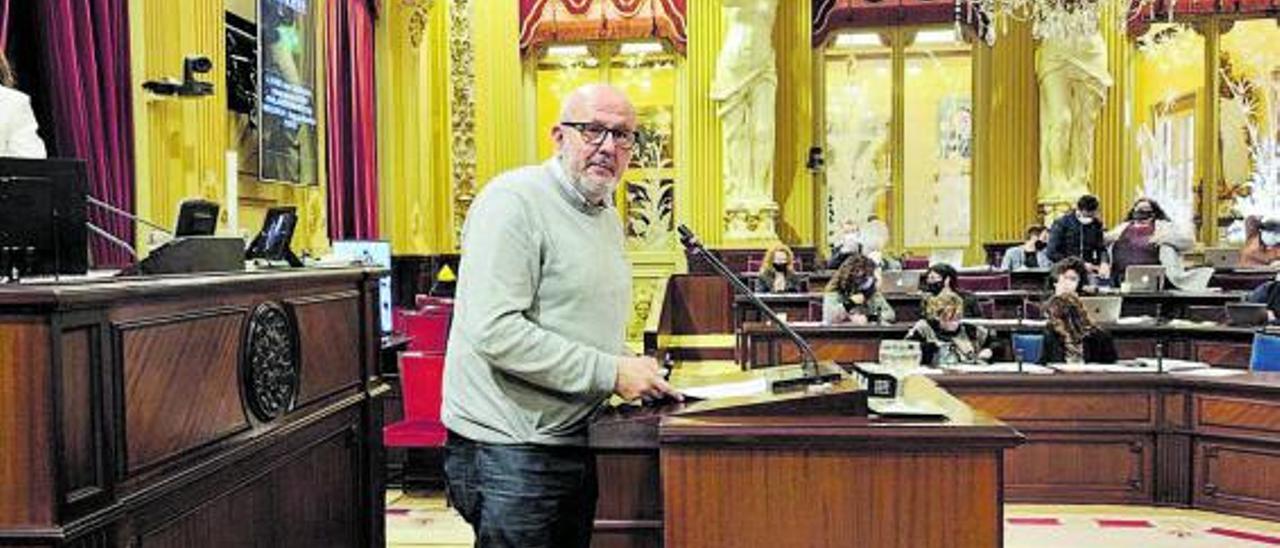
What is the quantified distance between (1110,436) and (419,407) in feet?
10.8

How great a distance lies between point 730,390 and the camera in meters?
2.21

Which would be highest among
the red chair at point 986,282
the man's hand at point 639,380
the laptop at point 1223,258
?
the laptop at point 1223,258

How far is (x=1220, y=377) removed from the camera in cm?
520

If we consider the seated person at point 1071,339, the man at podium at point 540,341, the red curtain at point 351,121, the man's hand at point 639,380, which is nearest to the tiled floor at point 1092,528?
the seated person at point 1071,339

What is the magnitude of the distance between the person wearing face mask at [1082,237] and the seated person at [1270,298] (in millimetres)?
1351

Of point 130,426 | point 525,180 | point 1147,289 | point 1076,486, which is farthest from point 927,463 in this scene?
point 1147,289

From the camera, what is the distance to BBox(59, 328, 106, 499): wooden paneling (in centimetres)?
191

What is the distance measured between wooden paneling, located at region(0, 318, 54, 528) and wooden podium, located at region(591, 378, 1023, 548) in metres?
0.93

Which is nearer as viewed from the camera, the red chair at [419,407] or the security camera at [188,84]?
the red chair at [419,407]

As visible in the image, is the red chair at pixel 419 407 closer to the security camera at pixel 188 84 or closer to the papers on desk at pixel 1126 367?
the security camera at pixel 188 84

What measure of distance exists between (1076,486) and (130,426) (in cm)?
453

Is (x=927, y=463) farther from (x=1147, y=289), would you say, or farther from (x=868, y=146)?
(x=868, y=146)

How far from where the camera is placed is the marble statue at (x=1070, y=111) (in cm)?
1183

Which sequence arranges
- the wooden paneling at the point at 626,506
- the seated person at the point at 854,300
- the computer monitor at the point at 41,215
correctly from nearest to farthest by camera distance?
the computer monitor at the point at 41,215 → the wooden paneling at the point at 626,506 → the seated person at the point at 854,300
